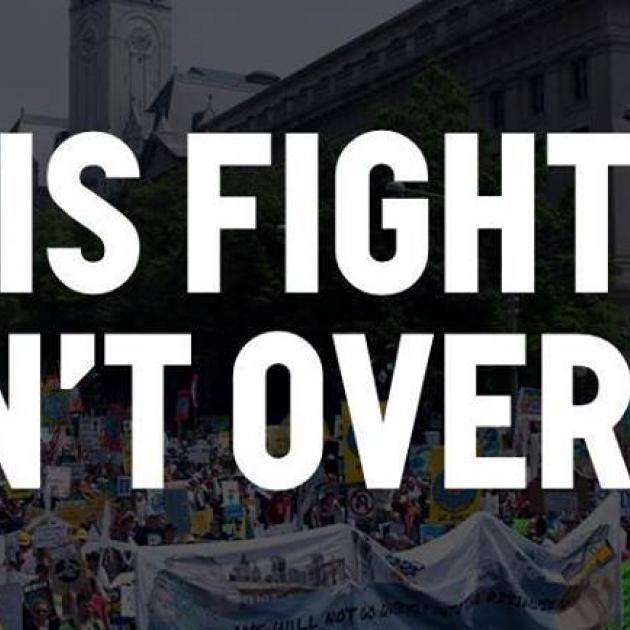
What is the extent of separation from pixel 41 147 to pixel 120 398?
337 ft

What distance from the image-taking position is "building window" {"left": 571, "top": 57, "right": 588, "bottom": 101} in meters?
54.4

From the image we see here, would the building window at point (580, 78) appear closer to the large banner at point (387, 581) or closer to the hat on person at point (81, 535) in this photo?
the hat on person at point (81, 535)

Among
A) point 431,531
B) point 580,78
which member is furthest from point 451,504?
point 580,78

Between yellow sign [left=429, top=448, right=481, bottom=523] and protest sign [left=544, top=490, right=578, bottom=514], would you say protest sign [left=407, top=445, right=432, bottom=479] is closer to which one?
protest sign [left=544, top=490, right=578, bottom=514]

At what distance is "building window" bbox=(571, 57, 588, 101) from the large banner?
42478 millimetres

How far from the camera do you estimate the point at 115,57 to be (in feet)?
499

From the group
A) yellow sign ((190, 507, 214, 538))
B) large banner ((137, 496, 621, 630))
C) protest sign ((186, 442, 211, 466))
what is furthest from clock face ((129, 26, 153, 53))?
large banner ((137, 496, 621, 630))

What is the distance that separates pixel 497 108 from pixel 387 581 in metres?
49.7

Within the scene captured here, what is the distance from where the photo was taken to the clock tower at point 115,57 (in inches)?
5901

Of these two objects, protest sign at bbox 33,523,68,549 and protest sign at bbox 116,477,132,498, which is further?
protest sign at bbox 116,477,132,498

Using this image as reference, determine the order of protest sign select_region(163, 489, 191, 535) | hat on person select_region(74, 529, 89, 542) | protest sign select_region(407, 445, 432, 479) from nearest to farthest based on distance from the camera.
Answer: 1. hat on person select_region(74, 529, 89, 542)
2. protest sign select_region(163, 489, 191, 535)
3. protest sign select_region(407, 445, 432, 479)

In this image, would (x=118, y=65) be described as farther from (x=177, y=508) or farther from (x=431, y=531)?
(x=431, y=531)

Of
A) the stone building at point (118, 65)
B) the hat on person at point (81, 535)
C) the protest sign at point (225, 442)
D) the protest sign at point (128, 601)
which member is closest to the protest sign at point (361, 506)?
the hat on person at point (81, 535)

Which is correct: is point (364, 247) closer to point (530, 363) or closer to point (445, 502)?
point (530, 363)
